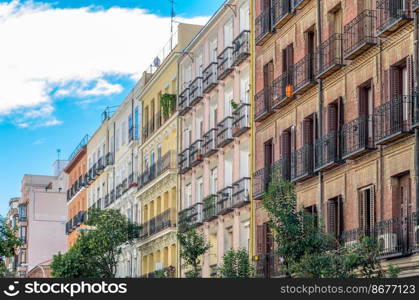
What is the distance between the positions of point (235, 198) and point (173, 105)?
14.9m

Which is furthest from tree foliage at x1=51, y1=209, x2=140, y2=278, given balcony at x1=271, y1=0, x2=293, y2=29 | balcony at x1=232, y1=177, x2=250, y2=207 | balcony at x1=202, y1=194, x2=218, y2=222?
balcony at x1=271, y1=0, x2=293, y2=29

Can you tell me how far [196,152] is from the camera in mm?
67375

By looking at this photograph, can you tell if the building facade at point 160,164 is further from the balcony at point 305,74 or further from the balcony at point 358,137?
the balcony at point 358,137

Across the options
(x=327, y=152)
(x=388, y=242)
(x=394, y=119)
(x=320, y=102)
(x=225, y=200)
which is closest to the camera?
(x=388, y=242)

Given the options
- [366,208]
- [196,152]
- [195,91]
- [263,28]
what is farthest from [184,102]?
[366,208]

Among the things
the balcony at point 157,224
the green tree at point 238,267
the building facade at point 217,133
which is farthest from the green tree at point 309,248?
the balcony at point 157,224

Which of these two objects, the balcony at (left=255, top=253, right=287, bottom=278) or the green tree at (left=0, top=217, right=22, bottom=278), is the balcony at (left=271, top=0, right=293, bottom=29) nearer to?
the balcony at (left=255, top=253, right=287, bottom=278)

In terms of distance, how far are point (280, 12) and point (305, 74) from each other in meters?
4.55

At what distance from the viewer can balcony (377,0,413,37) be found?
40500mm

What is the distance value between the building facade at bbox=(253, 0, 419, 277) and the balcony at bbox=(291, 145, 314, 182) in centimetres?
4

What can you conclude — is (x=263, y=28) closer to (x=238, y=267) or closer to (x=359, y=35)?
(x=359, y=35)

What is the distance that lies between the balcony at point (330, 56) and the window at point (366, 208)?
483 centimetres

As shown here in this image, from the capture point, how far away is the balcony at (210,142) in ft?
210

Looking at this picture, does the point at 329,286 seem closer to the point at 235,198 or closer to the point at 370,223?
the point at 370,223
